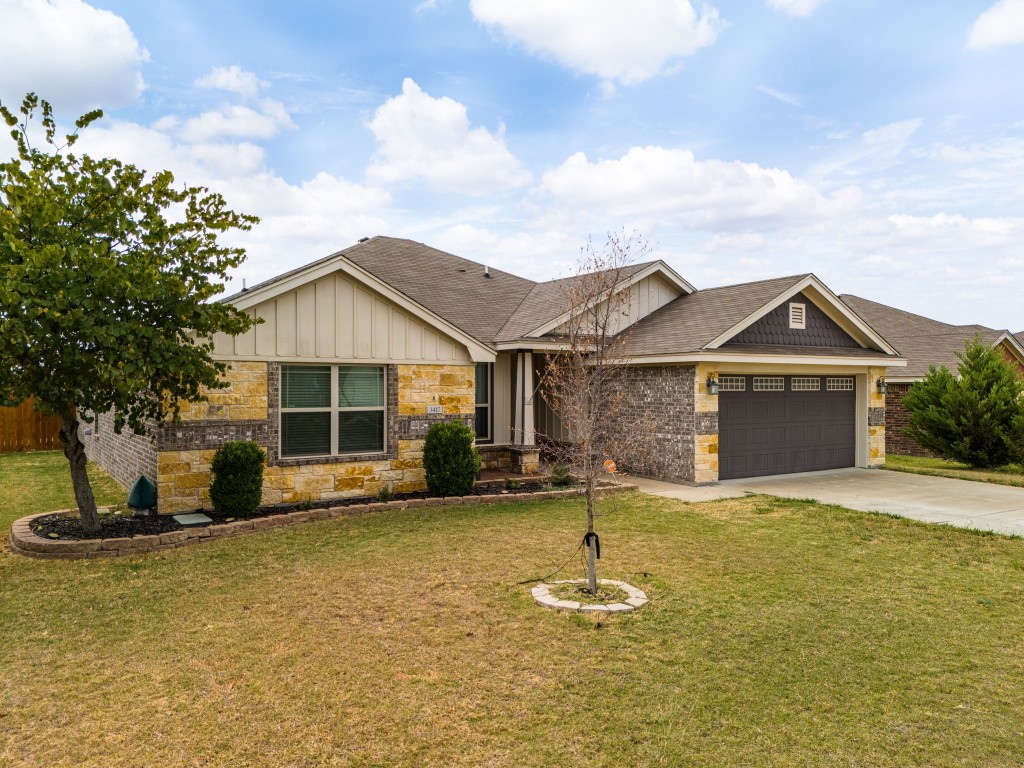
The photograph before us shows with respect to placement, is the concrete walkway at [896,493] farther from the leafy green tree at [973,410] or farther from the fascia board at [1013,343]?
the fascia board at [1013,343]

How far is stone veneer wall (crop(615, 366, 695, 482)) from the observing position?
45.1ft

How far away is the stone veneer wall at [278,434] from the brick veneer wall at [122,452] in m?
0.57

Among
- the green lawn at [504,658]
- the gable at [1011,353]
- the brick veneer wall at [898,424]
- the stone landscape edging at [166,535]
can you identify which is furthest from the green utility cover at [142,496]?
the gable at [1011,353]

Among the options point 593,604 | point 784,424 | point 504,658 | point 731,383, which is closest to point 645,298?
point 731,383

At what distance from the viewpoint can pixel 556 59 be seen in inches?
577

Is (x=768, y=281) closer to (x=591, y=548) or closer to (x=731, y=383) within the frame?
(x=731, y=383)

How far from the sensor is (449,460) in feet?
37.7

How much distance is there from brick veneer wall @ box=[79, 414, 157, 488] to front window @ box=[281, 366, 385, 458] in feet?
6.69

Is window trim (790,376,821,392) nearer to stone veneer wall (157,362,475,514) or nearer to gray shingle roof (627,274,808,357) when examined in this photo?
gray shingle roof (627,274,808,357)

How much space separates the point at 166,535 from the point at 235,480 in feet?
4.39

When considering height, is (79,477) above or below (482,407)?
below

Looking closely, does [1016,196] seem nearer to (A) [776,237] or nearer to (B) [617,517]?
(A) [776,237]

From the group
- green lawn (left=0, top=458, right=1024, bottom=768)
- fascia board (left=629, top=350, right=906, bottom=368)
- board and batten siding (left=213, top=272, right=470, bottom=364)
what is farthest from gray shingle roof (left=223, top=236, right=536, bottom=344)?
green lawn (left=0, top=458, right=1024, bottom=768)

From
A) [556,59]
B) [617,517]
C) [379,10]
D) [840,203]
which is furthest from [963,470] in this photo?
[379,10]
